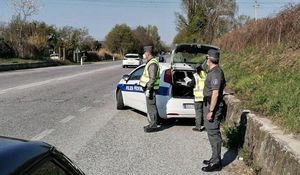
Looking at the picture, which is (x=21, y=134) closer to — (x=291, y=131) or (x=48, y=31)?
(x=291, y=131)

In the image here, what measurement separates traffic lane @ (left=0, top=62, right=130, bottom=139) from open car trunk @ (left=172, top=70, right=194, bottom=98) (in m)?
2.71

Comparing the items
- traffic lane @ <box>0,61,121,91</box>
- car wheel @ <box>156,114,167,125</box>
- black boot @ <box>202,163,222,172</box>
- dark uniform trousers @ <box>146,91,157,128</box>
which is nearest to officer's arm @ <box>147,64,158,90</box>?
dark uniform trousers @ <box>146,91,157,128</box>

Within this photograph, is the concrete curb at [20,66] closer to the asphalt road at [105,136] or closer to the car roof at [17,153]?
the asphalt road at [105,136]

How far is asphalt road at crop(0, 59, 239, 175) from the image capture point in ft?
24.6

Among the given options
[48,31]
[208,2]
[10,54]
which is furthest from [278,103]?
[48,31]

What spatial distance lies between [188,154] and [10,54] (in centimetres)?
4611

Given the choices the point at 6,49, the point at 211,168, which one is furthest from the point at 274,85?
the point at 6,49

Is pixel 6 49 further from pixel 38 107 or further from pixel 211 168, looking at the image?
pixel 211 168

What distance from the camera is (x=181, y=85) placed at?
11742 mm

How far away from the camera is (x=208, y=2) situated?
57.9 metres

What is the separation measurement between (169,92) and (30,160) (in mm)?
8525

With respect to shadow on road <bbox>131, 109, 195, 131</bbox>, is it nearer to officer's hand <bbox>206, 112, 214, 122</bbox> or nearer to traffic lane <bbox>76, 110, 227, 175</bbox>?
traffic lane <bbox>76, 110, 227, 175</bbox>

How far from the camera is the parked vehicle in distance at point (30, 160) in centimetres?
259

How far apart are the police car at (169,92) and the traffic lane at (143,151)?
A: 15.7 inches
